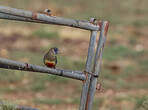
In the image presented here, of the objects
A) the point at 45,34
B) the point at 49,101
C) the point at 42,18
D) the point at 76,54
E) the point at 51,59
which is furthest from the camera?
the point at 45,34

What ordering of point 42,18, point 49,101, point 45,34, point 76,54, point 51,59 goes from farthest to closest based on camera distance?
point 45,34
point 76,54
point 49,101
point 51,59
point 42,18

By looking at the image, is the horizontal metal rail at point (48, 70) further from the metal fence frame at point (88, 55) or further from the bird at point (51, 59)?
the bird at point (51, 59)

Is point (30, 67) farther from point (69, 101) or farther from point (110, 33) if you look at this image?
point (110, 33)

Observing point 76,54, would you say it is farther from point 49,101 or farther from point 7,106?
point 7,106

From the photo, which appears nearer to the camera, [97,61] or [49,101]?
[97,61]

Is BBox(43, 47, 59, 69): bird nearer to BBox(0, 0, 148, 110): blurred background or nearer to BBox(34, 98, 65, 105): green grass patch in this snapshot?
BBox(0, 0, 148, 110): blurred background

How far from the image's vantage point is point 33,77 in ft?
24.4

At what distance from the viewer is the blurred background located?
641cm

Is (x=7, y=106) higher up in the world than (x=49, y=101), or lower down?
higher up

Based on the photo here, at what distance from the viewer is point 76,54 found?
971 centimetres

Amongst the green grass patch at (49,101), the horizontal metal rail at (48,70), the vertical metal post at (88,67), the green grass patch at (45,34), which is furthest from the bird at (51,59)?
the green grass patch at (45,34)

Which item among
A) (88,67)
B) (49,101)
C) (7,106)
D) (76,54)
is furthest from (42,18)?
(76,54)

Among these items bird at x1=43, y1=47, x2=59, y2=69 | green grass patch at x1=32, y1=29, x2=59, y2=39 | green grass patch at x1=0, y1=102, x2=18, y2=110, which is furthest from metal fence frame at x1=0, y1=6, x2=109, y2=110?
green grass patch at x1=32, y1=29, x2=59, y2=39

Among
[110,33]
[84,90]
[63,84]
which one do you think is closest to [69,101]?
[63,84]
